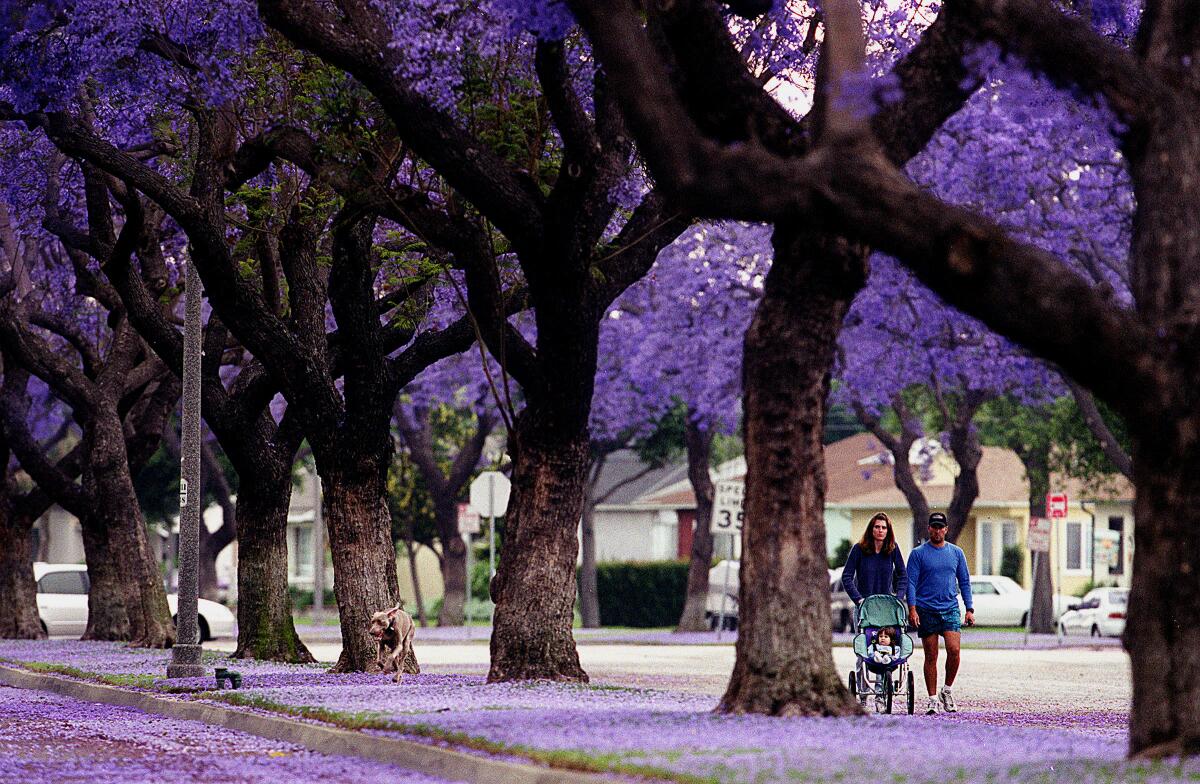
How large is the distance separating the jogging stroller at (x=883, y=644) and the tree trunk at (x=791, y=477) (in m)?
3.39

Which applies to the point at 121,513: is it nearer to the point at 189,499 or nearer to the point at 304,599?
the point at 189,499

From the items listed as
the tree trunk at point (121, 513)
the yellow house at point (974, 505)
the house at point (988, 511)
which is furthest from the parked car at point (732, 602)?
the tree trunk at point (121, 513)

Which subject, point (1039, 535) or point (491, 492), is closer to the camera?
point (491, 492)

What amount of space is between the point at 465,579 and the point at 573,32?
35.4 meters

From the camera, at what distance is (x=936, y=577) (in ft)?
56.6

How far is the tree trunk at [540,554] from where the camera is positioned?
17.5 m

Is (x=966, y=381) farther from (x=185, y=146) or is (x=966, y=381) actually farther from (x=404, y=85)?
(x=404, y=85)

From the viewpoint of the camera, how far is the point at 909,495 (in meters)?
41.5

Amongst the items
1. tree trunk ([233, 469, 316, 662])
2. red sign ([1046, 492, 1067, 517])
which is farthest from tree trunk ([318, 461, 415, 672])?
red sign ([1046, 492, 1067, 517])

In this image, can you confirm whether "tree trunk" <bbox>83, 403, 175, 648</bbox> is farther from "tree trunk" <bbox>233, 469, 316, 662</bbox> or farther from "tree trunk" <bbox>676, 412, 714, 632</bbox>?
"tree trunk" <bbox>676, 412, 714, 632</bbox>

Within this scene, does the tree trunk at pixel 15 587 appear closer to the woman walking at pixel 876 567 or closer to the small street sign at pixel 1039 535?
the woman walking at pixel 876 567

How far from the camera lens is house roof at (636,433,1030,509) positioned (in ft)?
205

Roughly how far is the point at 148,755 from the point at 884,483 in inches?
2083

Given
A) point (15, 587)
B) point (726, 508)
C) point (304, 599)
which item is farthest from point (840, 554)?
point (15, 587)
